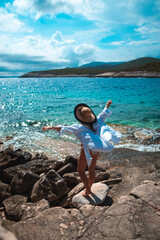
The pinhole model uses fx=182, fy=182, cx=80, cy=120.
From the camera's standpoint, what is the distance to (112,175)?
6523mm

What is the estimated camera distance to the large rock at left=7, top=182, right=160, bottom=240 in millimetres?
2840

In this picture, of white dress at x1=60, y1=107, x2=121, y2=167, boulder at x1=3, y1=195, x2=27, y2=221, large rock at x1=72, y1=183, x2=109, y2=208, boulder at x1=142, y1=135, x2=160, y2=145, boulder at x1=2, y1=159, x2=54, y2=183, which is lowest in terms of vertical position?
boulder at x1=142, y1=135, x2=160, y2=145

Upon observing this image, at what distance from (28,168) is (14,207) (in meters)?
1.85

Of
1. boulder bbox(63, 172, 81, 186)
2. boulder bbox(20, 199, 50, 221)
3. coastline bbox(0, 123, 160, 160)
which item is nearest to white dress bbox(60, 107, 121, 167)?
boulder bbox(20, 199, 50, 221)

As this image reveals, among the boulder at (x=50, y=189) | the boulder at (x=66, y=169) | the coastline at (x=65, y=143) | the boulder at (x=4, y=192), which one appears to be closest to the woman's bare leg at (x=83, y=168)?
the boulder at (x=50, y=189)

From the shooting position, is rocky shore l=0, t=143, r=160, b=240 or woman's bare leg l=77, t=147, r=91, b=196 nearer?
rocky shore l=0, t=143, r=160, b=240

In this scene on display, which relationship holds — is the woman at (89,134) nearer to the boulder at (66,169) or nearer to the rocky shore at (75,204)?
the rocky shore at (75,204)

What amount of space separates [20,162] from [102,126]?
14.9 ft

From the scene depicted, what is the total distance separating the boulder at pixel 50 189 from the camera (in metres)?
4.85

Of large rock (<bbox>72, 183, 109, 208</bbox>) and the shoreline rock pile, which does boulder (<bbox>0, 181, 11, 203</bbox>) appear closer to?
the shoreline rock pile

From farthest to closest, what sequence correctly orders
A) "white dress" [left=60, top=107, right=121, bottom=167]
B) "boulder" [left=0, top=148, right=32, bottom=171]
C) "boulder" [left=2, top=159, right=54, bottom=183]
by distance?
"boulder" [left=0, top=148, right=32, bottom=171], "boulder" [left=2, top=159, right=54, bottom=183], "white dress" [left=60, top=107, right=121, bottom=167]

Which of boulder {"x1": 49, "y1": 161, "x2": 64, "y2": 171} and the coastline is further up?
boulder {"x1": 49, "y1": 161, "x2": 64, "y2": 171}

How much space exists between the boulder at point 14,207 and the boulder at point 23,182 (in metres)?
0.34

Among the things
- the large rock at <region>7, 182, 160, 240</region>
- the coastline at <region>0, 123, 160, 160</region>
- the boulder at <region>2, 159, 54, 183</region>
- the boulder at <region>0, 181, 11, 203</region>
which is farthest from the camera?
the coastline at <region>0, 123, 160, 160</region>
